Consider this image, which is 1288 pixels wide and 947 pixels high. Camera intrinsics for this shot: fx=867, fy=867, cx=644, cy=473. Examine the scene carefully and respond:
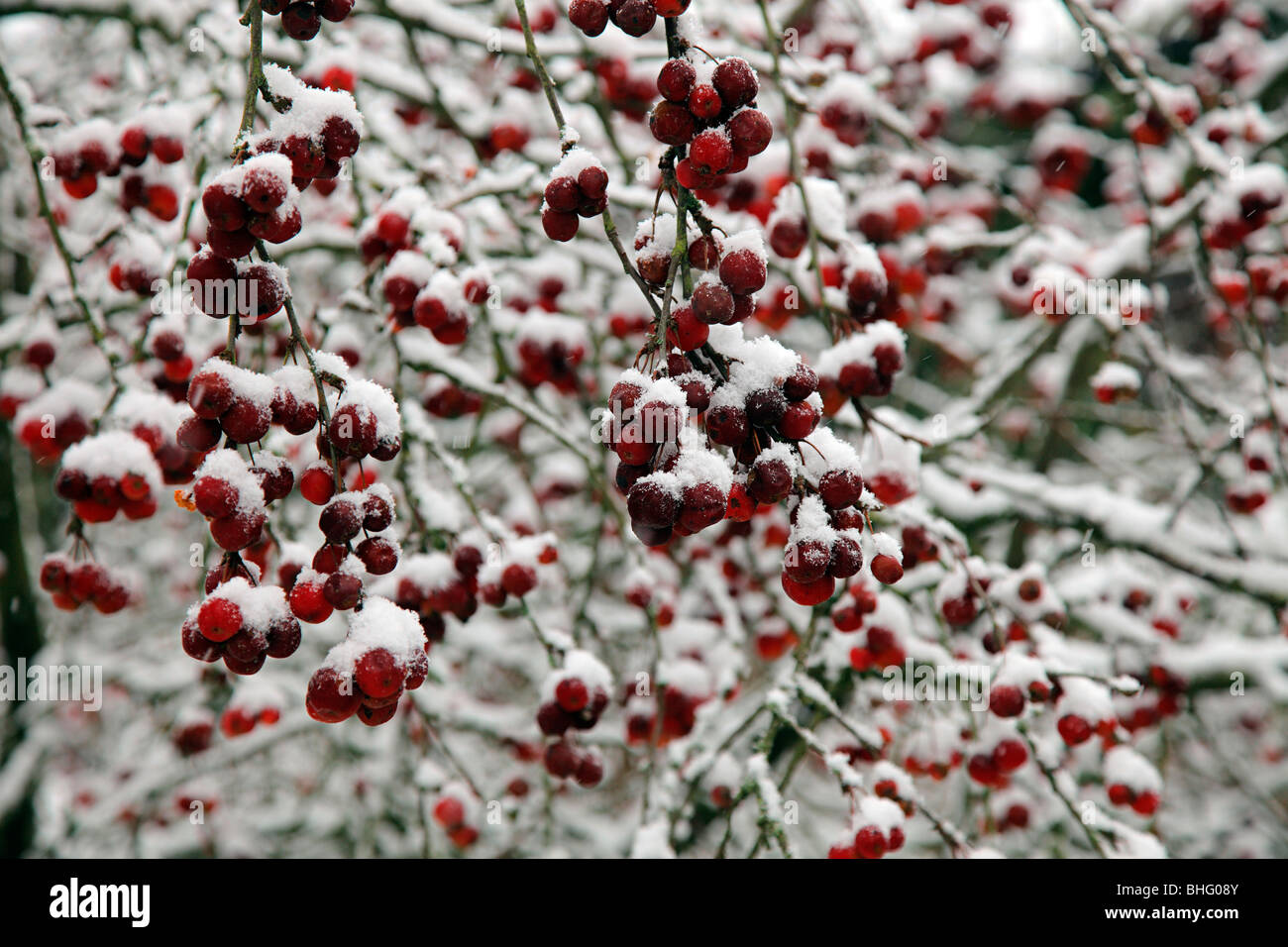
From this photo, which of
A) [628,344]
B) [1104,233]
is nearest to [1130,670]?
[628,344]

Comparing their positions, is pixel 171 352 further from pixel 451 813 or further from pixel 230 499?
pixel 451 813

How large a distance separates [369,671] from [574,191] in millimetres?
619

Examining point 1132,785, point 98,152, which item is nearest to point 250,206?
point 98,152

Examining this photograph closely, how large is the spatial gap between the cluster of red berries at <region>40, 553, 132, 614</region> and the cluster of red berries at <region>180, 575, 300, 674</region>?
810 millimetres

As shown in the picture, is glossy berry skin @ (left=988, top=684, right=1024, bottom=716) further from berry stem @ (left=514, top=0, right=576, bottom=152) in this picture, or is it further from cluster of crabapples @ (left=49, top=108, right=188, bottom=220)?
cluster of crabapples @ (left=49, top=108, right=188, bottom=220)

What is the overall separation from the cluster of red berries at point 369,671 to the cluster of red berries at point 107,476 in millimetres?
739

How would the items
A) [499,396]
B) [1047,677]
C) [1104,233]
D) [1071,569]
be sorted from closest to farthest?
1. [1047,677]
2. [499,396]
3. [1071,569]
4. [1104,233]

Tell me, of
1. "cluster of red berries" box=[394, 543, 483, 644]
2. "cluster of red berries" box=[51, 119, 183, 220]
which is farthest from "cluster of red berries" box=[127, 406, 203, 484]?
"cluster of red berries" box=[51, 119, 183, 220]

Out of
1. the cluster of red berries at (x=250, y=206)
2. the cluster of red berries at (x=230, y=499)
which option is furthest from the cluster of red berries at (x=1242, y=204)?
the cluster of red berries at (x=230, y=499)

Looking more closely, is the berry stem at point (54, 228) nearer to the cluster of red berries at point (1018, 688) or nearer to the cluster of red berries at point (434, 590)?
the cluster of red berries at point (434, 590)

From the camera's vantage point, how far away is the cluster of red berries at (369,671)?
1.01 metres

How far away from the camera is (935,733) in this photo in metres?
2.18

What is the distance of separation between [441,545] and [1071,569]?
3328 mm

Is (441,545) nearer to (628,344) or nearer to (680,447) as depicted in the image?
(680,447)
